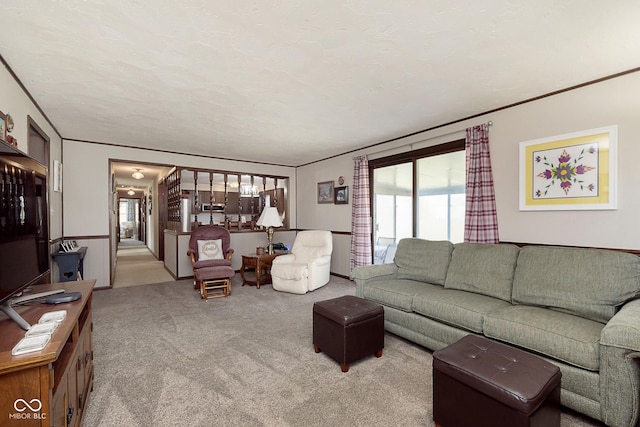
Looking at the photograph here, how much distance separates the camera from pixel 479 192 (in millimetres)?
3430

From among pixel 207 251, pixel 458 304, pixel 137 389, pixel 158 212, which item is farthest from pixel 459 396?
pixel 158 212

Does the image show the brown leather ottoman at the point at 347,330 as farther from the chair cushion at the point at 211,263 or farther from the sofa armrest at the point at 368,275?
the chair cushion at the point at 211,263

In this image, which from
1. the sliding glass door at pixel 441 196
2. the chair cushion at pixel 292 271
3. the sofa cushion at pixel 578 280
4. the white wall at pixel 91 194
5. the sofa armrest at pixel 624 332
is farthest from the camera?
the white wall at pixel 91 194

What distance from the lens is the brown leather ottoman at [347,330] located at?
Answer: 7.67ft

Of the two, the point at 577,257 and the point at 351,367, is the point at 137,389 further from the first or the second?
the point at 577,257

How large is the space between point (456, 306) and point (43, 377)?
2549 millimetres

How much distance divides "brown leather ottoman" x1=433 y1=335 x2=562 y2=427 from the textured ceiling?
2.03 metres

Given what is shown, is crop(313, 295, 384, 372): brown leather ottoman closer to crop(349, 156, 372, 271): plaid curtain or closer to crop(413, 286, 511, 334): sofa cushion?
crop(413, 286, 511, 334): sofa cushion

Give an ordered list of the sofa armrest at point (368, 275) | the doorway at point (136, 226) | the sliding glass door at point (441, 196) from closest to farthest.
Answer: the sofa armrest at point (368, 275) → the sliding glass door at point (441, 196) → the doorway at point (136, 226)

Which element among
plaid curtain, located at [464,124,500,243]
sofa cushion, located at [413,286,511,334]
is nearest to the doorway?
sofa cushion, located at [413,286,511,334]

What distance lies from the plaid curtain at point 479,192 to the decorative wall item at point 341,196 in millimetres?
2381

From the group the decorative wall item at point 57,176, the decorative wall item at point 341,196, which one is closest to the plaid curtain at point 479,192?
the decorative wall item at point 341,196

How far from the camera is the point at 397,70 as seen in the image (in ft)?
8.07

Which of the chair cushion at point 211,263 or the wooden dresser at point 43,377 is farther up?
the wooden dresser at point 43,377
